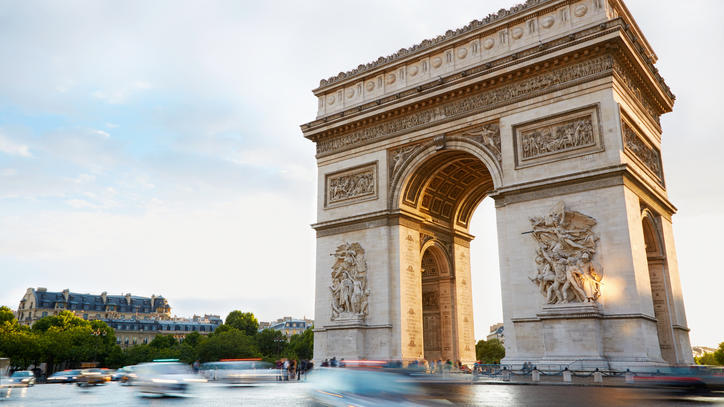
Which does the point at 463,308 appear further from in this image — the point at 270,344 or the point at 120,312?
the point at 120,312

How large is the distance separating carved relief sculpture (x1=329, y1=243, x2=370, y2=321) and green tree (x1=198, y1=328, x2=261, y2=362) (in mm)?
41668

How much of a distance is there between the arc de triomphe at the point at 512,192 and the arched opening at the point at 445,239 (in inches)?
3.8

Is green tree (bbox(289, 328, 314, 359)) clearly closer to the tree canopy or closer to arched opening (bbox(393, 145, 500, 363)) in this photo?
the tree canopy

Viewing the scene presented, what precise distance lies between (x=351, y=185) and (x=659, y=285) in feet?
47.3

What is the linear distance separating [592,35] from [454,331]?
15245 millimetres

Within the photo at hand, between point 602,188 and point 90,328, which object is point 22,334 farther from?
point 602,188

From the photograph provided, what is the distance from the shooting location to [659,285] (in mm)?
24828

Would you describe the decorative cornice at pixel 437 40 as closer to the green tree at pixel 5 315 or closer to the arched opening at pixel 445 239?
the arched opening at pixel 445 239

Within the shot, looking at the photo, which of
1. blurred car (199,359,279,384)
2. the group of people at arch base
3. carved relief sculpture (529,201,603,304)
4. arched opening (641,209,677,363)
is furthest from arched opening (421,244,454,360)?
arched opening (641,209,677,363)

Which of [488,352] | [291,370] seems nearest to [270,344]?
[488,352]

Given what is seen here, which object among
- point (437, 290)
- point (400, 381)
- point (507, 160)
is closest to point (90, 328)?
point (437, 290)

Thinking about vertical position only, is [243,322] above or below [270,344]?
above

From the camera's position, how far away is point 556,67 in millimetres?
23344

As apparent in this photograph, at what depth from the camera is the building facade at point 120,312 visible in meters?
96.1
